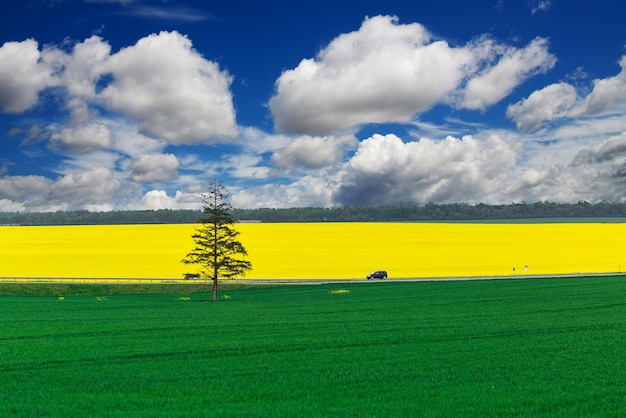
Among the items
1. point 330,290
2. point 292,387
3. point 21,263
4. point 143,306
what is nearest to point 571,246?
point 330,290

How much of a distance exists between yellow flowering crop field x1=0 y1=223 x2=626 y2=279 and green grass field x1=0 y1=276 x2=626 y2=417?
123 feet

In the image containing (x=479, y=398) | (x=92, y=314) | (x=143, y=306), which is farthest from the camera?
(x=143, y=306)

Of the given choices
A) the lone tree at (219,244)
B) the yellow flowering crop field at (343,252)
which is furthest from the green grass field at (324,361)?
the yellow flowering crop field at (343,252)

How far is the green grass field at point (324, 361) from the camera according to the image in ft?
44.7

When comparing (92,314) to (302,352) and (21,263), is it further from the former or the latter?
(21,263)

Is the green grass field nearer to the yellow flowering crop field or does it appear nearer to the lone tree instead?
the lone tree

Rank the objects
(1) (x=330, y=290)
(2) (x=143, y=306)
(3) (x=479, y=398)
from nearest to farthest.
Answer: (3) (x=479, y=398) → (2) (x=143, y=306) → (1) (x=330, y=290)

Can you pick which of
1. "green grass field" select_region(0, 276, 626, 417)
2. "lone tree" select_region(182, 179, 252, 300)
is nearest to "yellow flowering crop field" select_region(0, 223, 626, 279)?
"lone tree" select_region(182, 179, 252, 300)

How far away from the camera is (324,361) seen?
1897cm

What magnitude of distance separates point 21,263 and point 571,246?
87.7 m

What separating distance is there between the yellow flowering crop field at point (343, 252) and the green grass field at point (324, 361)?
3748 centimetres

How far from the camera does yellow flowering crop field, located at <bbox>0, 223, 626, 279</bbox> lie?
75375 millimetres

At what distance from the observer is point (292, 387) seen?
606 inches

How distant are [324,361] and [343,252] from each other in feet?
241
